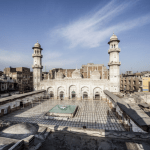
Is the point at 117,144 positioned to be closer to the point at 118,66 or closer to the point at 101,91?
the point at 101,91

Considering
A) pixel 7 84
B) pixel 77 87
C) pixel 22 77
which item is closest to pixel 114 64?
pixel 77 87

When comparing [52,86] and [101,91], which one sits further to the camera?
[52,86]

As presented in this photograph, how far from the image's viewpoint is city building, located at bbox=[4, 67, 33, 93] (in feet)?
127

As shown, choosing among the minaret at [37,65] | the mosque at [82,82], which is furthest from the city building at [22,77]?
the mosque at [82,82]

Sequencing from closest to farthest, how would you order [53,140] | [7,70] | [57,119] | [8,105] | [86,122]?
[53,140], [86,122], [57,119], [8,105], [7,70]

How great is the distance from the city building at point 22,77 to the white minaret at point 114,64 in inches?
1230

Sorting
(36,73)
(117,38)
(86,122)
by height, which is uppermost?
(117,38)

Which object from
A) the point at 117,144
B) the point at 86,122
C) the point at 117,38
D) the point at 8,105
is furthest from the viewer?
the point at 117,38

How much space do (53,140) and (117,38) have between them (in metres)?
24.0

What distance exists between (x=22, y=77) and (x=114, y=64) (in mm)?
35712

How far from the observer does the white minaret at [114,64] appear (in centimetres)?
2252

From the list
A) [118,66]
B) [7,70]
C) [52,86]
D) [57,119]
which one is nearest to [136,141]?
[57,119]

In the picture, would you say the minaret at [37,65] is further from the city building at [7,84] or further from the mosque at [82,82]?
the city building at [7,84]

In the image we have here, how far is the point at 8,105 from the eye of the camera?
14.5m
